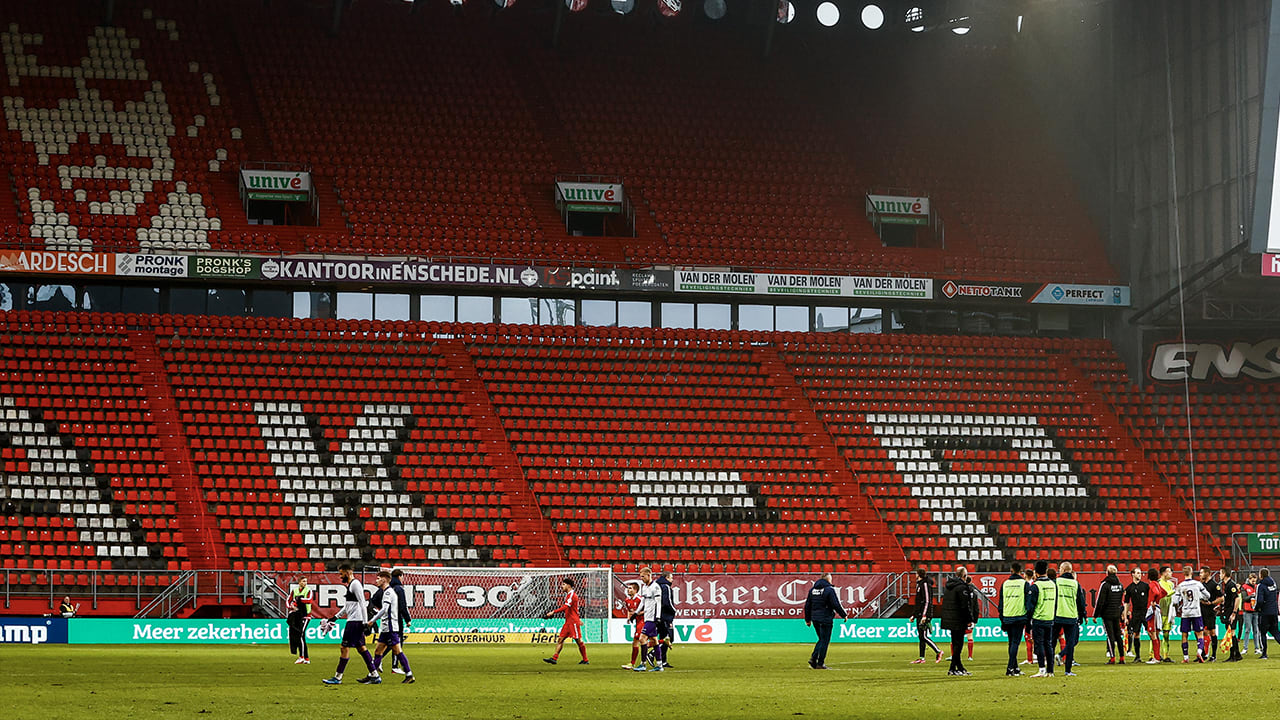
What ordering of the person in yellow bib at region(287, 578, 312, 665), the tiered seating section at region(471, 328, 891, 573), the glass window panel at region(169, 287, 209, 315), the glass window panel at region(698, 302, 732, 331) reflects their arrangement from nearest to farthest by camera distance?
the person in yellow bib at region(287, 578, 312, 665) < the tiered seating section at region(471, 328, 891, 573) < the glass window panel at region(169, 287, 209, 315) < the glass window panel at region(698, 302, 732, 331)

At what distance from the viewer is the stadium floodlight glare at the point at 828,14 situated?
5478 centimetres

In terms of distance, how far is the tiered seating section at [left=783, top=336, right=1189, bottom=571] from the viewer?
41406 mm

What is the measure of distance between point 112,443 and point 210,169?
10.6 meters

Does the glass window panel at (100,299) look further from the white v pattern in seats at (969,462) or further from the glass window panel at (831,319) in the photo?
the white v pattern in seats at (969,462)

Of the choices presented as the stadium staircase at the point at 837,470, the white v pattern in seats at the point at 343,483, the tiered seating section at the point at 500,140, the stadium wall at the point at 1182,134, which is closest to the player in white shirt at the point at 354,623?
the white v pattern in seats at the point at 343,483

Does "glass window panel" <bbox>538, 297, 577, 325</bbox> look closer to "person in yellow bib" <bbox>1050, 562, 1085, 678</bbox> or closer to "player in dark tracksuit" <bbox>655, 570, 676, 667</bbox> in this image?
"player in dark tracksuit" <bbox>655, 570, 676, 667</bbox>

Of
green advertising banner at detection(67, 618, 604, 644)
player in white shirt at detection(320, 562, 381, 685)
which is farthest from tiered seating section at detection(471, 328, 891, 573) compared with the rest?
player in white shirt at detection(320, 562, 381, 685)

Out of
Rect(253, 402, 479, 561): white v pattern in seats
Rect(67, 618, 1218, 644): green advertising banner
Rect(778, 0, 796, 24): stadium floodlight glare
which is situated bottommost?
Rect(67, 618, 1218, 644): green advertising banner

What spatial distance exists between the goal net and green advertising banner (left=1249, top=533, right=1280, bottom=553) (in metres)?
18.1

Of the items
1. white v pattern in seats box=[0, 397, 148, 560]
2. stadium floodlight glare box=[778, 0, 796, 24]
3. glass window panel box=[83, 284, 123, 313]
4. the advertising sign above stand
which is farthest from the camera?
stadium floodlight glare box=[778, 0, 796, 24]

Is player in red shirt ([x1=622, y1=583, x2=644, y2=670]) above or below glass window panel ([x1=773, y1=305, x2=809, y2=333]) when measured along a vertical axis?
below

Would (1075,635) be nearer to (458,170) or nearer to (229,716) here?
(229,716)

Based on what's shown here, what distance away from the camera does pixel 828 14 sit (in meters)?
54.9

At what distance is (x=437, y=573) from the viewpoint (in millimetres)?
35531
